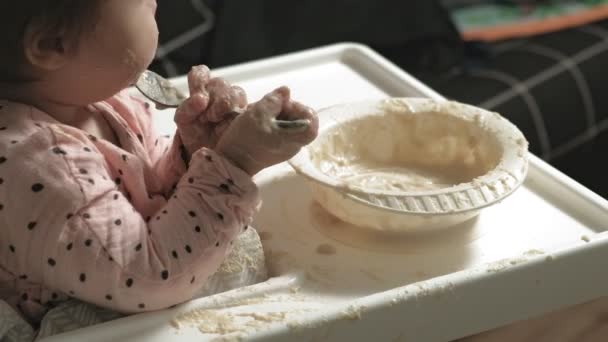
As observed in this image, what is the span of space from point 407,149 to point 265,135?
32 cm

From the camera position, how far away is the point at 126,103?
2.72 ft

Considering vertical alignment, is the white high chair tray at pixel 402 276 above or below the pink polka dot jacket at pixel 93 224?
below

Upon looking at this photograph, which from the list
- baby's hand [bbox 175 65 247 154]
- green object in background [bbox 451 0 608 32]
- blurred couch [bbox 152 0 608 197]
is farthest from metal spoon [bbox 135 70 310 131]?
green object in background [bbox 451 0 608 32]

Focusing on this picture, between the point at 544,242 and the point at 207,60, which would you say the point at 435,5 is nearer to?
the point at 207,60

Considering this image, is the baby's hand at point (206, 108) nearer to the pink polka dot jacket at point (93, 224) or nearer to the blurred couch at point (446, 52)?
the pink polka dot jacket at point (93, 224)

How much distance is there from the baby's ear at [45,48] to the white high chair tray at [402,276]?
0.23 meters

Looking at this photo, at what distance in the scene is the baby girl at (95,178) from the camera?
649mm

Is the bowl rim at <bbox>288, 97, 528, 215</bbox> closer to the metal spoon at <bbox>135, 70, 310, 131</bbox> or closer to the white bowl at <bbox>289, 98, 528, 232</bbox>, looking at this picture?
the white bowl at <bbox>289, 98, 528, 232</bbox>

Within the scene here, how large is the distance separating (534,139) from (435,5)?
40 cm

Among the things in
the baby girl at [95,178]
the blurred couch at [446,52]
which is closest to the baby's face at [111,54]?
the baby girl at [95,178]

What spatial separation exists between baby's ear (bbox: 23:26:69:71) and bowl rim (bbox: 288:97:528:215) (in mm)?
258

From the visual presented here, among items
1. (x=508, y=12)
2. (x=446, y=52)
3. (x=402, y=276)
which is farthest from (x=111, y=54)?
(x=508, y=12)

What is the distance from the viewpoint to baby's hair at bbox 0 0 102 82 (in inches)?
25.7

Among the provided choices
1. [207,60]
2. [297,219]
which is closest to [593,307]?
[297,219]
